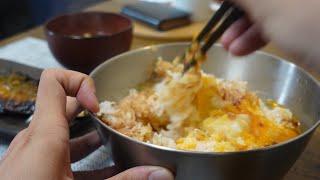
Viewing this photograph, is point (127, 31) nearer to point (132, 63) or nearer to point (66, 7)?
point (132, 63)

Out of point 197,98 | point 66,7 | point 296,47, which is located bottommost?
point 66,7

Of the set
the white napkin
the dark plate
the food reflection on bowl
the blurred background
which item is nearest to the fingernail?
the dark plate

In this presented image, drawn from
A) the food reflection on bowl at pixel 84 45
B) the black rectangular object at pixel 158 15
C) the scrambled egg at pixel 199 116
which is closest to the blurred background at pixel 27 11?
the black rectangular object at pixel 158 15

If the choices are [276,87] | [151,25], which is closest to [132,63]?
[276,87]

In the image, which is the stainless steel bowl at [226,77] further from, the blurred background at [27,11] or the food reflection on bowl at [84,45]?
the blurred background at [27,11]

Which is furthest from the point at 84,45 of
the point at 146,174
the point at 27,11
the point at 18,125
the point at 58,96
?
the point at 27,11
